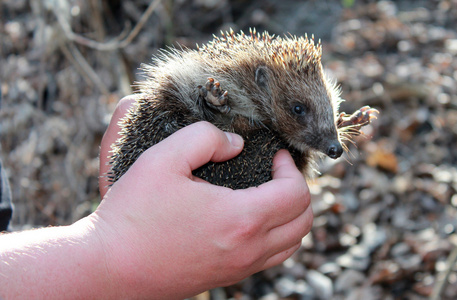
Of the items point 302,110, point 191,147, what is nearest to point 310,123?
point 302,110

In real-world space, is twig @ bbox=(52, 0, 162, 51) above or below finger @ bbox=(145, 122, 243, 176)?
above

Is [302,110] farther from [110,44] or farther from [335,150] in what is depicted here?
[110,44]

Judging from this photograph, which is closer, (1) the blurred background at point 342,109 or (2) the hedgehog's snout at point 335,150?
(2) the hedgehog's snout at point 335,150

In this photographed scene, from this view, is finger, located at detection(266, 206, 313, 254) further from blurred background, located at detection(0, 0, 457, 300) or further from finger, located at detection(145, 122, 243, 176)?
blurred background, located at detection(0, 0, 457, 300)

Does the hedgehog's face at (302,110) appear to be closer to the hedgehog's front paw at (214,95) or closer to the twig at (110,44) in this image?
the hedgehog's front paw at (214,95)

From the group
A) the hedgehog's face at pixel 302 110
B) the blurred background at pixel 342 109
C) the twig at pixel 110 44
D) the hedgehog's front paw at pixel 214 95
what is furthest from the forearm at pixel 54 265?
the twig at pixel 110 44

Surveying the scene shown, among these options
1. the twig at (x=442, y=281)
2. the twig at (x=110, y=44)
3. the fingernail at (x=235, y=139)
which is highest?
the twig at (x=110, y=44)

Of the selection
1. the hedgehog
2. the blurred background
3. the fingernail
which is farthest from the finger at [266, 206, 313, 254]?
the blurred background
